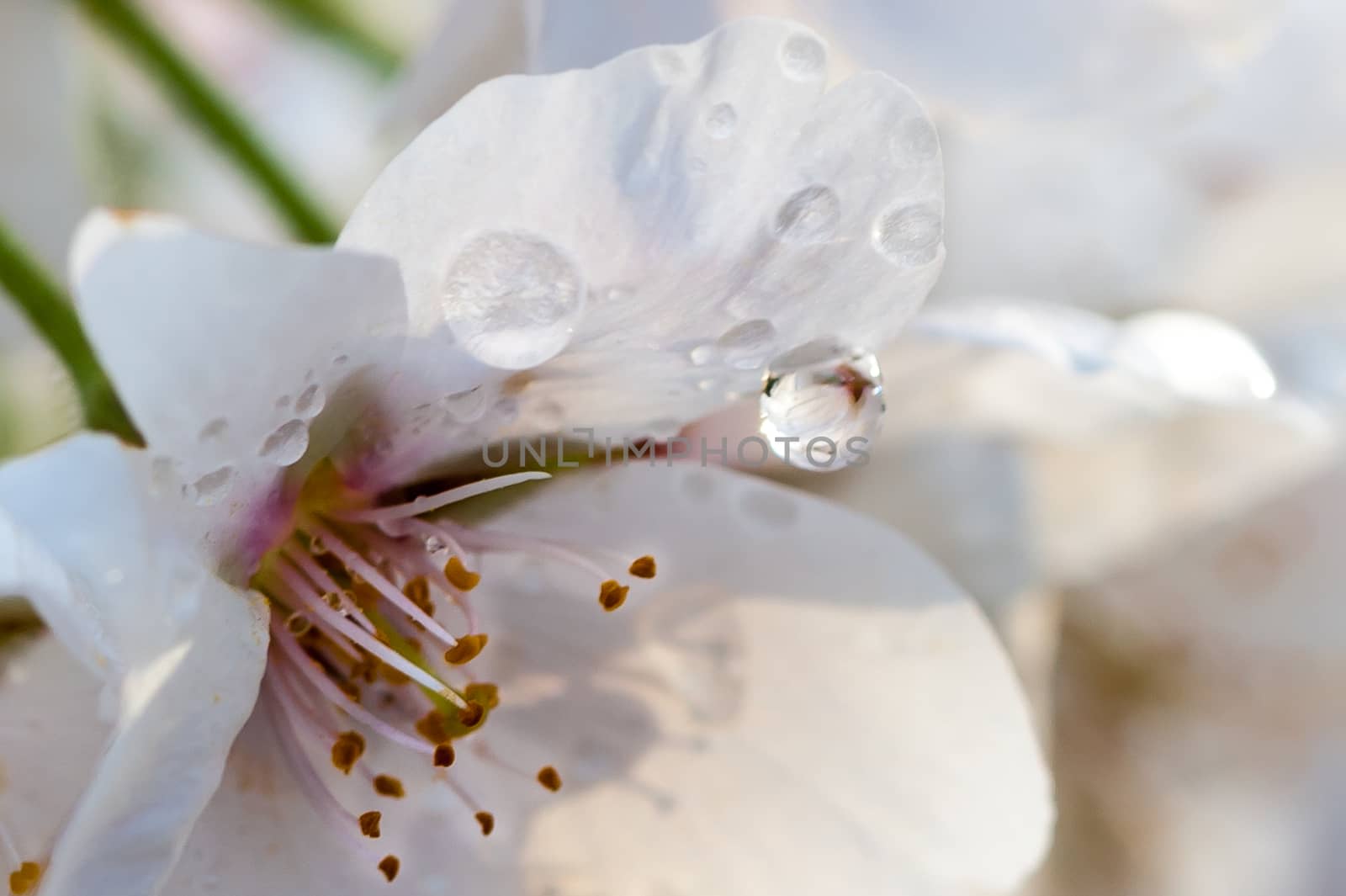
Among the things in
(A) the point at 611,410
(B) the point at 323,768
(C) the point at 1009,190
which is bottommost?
(B) the point at 323,768

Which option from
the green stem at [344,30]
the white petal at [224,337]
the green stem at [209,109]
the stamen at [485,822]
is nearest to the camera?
the white petal at [224,337]

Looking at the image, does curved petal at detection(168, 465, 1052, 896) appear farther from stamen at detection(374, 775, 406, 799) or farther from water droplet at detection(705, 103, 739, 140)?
Result: water droplet at detection(705, 103, 739, 140)

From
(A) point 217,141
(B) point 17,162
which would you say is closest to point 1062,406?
(A) point 217,141

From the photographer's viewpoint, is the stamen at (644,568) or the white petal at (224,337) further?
the stamen at (644,568)

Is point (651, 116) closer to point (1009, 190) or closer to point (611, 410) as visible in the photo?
point (611, 410)

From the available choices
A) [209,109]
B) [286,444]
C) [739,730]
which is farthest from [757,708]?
[209,109]

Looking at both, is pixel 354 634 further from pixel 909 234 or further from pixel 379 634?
pixel 909 234

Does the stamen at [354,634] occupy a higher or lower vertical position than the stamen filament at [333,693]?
higher

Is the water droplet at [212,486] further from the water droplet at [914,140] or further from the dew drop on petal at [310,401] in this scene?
the water droplet at [914,140]

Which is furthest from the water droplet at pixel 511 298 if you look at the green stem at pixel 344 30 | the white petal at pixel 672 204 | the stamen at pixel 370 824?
the green stem at pixel 344 30
